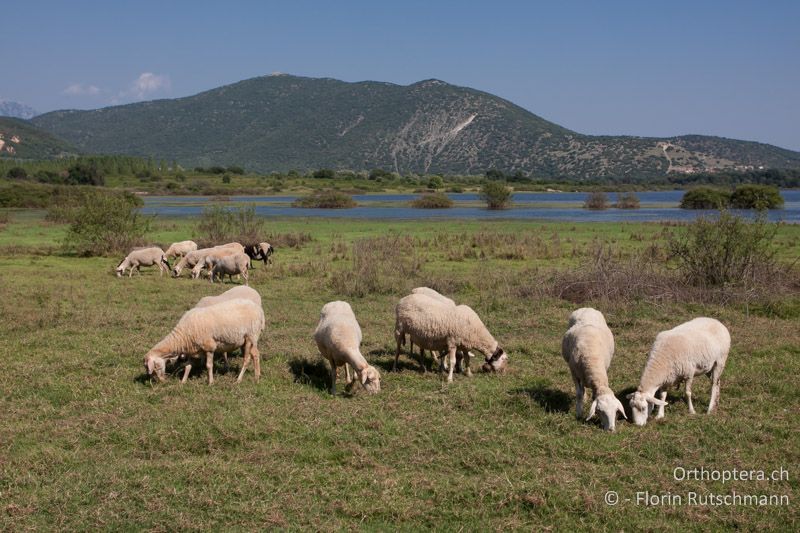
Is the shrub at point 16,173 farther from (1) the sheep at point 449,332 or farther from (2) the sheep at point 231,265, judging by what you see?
(1) the sheep at point 449,332

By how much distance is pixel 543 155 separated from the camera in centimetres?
18650

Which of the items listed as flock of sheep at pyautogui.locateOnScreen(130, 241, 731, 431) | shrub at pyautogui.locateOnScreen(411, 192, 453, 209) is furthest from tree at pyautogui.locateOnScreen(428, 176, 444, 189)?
flock of sheep at pyautogui.locateOnScreen(130, 241, 731, 431)

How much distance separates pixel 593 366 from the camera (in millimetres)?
8477

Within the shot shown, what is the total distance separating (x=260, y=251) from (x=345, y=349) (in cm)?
→ 1804

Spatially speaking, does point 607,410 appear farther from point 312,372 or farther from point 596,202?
point 596,202

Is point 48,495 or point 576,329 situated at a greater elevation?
point 576,329

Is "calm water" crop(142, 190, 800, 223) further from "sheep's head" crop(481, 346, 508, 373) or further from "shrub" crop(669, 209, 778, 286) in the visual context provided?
"sheep's head" crop(481, 346, 508, 373)

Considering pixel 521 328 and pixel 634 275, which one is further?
pixel 634 275

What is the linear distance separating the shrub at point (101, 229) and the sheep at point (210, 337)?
2184cm

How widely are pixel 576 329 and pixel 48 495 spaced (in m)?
7.19

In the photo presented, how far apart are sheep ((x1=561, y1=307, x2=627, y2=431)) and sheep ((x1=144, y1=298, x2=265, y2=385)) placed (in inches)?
196

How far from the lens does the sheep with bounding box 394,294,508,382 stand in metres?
10.6

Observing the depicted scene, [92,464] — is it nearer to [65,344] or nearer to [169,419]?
[169,419]

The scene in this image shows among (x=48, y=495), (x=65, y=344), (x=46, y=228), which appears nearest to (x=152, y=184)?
(x=46, y=228)
